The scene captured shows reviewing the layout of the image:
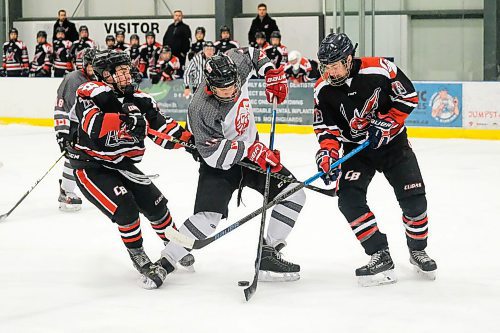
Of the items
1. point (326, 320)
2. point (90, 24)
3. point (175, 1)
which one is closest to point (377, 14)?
point (175, 1)

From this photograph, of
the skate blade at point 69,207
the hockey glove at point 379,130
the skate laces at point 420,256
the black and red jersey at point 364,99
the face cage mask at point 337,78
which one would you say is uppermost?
the face cage mask at point 337,78

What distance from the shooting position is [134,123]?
373cm

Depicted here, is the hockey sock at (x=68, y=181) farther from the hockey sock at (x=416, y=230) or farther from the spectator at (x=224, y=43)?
the spectator at (x=224, y=43)

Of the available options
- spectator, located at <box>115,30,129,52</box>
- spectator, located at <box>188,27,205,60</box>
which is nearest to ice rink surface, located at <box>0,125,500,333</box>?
spectator, located at <box>188,27,205,60</box>

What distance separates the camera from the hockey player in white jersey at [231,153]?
11.9 feet

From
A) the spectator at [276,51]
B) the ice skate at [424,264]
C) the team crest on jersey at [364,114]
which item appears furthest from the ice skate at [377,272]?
the spectator at [276,51]

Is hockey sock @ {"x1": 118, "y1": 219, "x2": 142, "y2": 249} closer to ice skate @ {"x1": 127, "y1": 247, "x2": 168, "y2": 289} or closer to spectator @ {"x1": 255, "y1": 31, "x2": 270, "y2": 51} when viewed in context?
ice skate @ {"x1": 127, "y1": 247, "x2": 168, "y2": 289}

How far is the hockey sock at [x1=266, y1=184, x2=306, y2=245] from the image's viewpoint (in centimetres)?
386

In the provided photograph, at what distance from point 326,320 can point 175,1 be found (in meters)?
11.3

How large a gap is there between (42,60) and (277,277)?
9.64 m

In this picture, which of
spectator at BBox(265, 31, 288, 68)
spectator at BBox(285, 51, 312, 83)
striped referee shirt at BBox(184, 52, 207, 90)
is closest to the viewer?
spectator at BBox(285, 51, 312, 83)

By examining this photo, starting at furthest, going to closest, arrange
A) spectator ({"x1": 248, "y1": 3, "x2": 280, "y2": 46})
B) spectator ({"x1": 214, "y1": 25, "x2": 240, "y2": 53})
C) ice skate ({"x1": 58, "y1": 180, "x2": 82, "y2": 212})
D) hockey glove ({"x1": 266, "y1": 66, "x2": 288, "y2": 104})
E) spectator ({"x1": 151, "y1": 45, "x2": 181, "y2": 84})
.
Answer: spectator ({"x1": 248, "y1": 3, "x2": 280, "y2": 46}) → spectator ({"x1": 214, "y1": 25, "x2": 240, "y2": 53}) → spectator ({"x1": 151, "y1": 45, "x2": 181, "y2": 84}) → ice skate ({"x1": 58, "y1": 180, "x2": 82, "y2": 212}) → hockey glove ({"x1": 266, "y1": 66, "x2": 288, "y2": 104})

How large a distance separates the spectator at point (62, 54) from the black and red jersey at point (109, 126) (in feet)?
29.0

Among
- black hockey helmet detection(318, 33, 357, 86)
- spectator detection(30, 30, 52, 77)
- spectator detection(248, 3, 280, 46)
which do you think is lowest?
black hockey helmet detection(318, 33, 357, 86)
